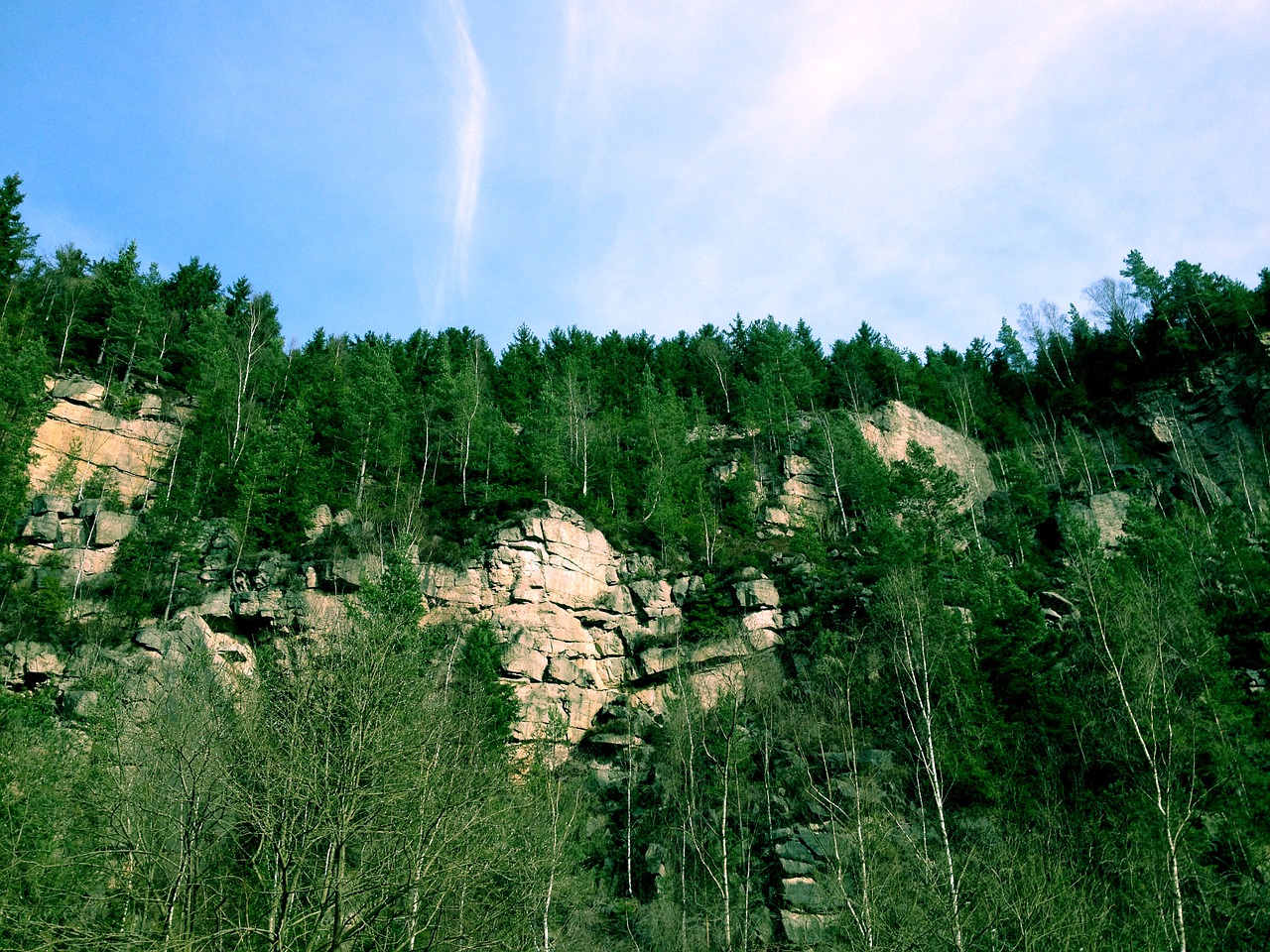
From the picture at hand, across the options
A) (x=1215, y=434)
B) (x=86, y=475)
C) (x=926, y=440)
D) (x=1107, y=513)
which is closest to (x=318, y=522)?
(x=86, y=475)

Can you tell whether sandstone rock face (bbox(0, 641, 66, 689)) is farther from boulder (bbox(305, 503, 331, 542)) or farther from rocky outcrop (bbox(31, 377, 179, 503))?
rocky outcrop (bbox(31, 377, 179, 503))

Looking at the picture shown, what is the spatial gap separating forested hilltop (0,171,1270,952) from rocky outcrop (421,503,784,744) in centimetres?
20

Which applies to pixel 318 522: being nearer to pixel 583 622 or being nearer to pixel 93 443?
Result: pixel 93 443

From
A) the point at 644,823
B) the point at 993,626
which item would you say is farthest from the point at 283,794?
the point at 993,626

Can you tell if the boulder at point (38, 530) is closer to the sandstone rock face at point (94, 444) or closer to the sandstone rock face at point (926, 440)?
the sandstone rock face at point (94, 444)

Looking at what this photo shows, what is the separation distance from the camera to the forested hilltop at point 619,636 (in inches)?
663

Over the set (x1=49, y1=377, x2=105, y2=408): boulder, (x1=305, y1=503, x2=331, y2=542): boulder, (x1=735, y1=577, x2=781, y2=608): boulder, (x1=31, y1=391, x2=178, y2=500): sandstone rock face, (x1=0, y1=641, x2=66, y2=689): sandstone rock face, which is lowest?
(x1=0, y1=641, x2=66, y2=689): sandstone rock face

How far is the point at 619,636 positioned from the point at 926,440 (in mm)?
32365

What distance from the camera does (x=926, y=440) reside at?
2352 inches

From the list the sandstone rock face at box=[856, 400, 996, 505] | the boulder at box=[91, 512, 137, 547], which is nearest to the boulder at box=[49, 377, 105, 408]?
the boulder at box=[91, 512, 137, 547]

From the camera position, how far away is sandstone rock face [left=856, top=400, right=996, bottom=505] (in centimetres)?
5806

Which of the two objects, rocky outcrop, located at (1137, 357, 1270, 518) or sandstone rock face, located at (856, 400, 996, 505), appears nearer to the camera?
rocky outcrop, located at (1137, 357, 1270, 518)

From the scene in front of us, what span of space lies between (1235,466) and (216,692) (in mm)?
60818

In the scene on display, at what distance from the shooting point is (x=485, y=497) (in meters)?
43.5
